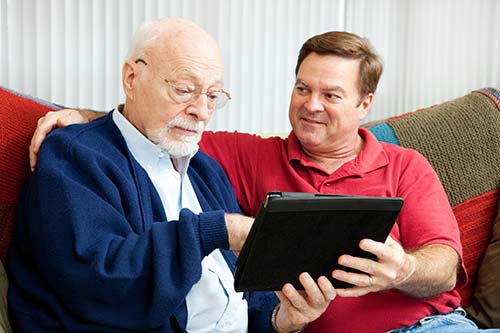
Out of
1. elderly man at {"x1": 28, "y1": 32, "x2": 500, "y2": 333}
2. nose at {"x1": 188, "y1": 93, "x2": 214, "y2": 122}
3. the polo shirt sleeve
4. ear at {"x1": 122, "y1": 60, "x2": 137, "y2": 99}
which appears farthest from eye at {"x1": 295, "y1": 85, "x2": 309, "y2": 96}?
ear at {"x1": 122, "y1": 60, "x2": 137, "y2": 99}

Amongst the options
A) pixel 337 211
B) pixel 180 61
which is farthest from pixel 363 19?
pixel 337 211

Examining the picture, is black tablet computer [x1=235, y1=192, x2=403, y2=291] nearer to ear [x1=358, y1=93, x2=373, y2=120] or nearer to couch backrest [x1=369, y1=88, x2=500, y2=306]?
ear [x1=358, y1=93, x2=373, y2=120]

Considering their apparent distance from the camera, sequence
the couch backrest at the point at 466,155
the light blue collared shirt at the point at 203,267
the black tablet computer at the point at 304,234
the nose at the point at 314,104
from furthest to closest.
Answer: the couch backrest at the point at 466,155 < the nose at the point at 314,104 < the light blue collared shirt at the point at 203,267 < the black tablet computer at the point at 304,234

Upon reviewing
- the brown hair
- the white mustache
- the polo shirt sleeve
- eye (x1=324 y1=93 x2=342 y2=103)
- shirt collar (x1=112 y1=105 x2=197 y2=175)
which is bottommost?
the polo shirt sleeve

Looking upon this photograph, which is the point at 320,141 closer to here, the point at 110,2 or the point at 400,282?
the point at 400,282

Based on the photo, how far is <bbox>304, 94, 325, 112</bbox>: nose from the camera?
216cm

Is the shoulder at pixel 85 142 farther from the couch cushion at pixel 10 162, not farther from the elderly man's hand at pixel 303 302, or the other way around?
the elderly man's hand at pixel 303 302

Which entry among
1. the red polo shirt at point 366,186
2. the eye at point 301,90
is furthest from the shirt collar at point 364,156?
the eye at point 301,90

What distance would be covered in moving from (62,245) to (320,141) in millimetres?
854

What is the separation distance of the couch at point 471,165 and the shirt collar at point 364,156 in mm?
235

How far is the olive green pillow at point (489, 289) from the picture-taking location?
2.27m

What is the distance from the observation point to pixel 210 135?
230 centimetres

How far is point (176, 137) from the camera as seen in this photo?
187 cm

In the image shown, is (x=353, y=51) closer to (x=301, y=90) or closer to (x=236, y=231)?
(x=301, y=90)
